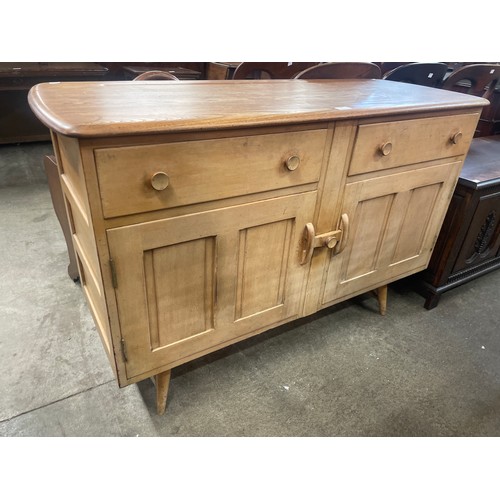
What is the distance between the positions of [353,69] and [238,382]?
51.0 inches

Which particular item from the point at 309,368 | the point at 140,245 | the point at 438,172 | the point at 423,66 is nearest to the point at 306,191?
the point at 140,245

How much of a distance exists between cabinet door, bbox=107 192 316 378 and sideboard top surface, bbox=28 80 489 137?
204 mm

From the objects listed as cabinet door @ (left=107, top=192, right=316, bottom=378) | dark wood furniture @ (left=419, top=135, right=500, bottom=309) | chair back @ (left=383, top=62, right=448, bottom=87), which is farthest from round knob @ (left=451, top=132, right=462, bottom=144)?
chair back @ (left=383, top=62, right=448, bottom=87)

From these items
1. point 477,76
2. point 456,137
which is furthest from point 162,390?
point 477,76

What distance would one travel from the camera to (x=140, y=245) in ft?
2.66

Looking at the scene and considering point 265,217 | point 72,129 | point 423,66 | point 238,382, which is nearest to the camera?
point 72,129

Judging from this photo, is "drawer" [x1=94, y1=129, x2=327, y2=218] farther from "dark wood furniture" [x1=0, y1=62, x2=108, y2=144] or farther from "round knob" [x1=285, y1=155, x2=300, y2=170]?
"dark wood furniture" [x1=0, y1=62, x2=108, y2=144]

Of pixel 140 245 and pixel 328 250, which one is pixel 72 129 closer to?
pixel 140 245

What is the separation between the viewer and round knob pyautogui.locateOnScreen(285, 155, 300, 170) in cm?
91

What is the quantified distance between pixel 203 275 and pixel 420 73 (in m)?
1.62

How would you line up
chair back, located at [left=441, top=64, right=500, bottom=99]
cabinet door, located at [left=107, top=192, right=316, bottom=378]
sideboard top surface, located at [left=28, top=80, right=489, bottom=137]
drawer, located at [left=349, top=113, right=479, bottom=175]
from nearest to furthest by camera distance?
sideboard top surface, located at [left=28, top=80, right=489, bottom=137], cabinet door, located at [left=107, top=192, right=316, bottom=378], drawer, located at [left=349, top=113, right=479, bottom=175], chair back, located at [left=441, top=64, right=500, bottom=99]

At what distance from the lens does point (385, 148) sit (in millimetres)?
1062

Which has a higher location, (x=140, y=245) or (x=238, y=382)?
(x=140, y=245)

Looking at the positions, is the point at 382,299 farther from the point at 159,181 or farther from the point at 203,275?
the point at 159,181
